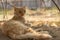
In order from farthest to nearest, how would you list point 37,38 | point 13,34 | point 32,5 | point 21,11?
point 32,5
point 21,11
point 13,34
point 37,38

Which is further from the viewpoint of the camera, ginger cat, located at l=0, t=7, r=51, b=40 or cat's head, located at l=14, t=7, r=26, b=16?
cat's head, located at l=14, t=7, r=26, b=16

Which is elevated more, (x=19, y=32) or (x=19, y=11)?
(x=19, y=11)

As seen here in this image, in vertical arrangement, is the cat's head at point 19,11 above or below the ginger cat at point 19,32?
above

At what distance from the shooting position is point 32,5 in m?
9.25

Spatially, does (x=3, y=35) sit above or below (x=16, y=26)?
below

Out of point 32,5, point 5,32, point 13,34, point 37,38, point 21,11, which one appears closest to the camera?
point 37,38

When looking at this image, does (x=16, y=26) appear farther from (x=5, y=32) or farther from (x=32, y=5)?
(x=32, y=5)

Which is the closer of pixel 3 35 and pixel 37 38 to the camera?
pixel 37 38

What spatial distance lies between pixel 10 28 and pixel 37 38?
477mm

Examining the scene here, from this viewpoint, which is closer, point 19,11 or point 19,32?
point 19,32

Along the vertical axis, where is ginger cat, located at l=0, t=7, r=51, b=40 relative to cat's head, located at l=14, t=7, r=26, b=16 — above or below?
below

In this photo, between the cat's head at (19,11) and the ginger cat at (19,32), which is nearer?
the ginger cat at (19,32)


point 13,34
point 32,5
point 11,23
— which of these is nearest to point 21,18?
point 11,23

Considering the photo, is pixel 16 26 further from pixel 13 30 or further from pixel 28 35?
pixel 28 35
